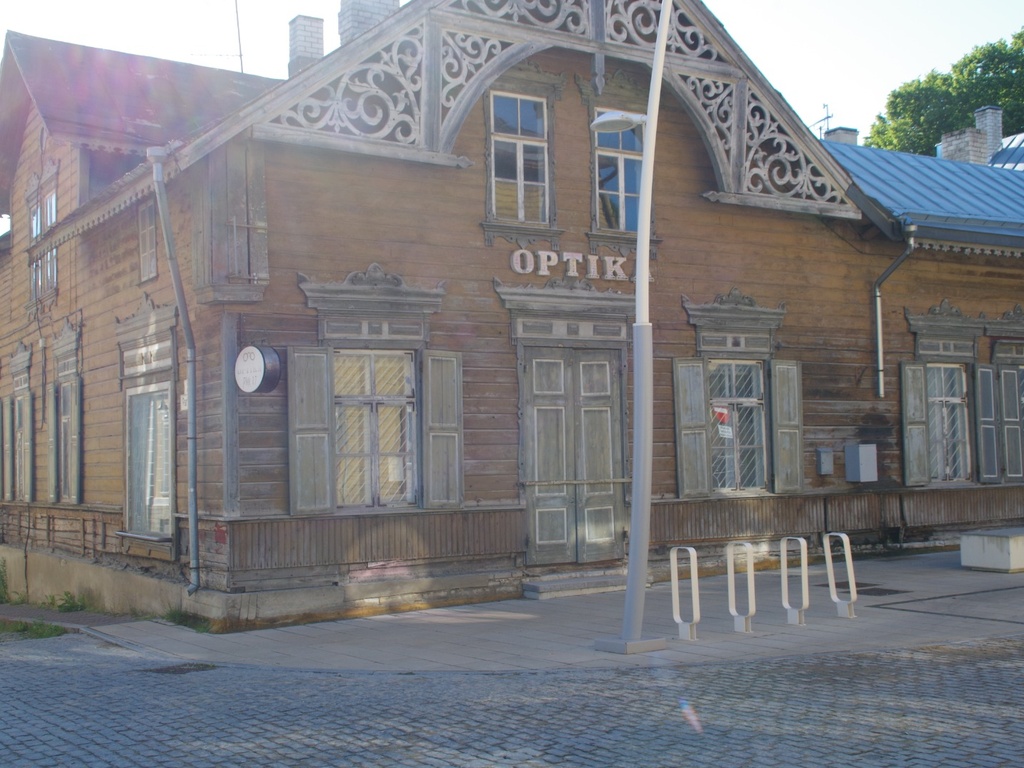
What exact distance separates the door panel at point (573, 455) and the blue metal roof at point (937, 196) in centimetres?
499

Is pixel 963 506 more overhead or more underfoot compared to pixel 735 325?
more underfoot

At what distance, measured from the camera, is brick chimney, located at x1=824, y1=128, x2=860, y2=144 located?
82.2 ft

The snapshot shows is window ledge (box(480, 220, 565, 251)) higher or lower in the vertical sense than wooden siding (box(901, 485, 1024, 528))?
higher

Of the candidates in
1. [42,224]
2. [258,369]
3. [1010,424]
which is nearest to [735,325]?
[1010,424]

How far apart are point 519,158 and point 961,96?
34.1 m

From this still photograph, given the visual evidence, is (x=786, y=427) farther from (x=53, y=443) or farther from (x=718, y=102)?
(x=53, y=443)

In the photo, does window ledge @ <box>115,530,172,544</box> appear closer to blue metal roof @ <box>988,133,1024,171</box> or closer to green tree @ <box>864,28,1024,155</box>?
blue metal roof @ <box>988,133,1024,171</box>

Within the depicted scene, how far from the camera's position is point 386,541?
13273 mm

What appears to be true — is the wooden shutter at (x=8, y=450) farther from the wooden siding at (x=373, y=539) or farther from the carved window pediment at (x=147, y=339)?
the wooden siding at (x=373, y=539)

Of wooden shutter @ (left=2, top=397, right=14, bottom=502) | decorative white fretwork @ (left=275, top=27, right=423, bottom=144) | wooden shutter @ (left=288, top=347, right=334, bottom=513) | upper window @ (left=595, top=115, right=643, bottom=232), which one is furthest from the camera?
wooden shutter @ (left=2, top=397, right=14, bottom=502)

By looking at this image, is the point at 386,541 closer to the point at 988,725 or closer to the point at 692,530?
the point at 692,530

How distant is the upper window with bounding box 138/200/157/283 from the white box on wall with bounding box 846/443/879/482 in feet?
32.0

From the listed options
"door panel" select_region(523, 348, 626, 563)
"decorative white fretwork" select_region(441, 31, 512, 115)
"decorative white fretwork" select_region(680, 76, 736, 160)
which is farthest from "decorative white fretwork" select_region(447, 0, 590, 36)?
"door panel" select_region(523, 348, 626, 563)

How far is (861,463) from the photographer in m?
16.7
